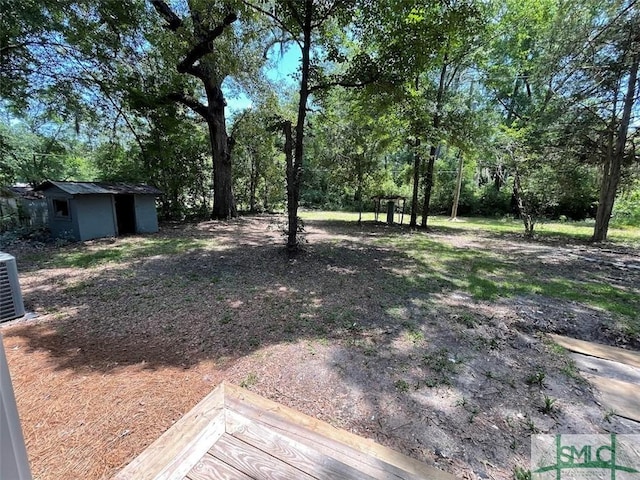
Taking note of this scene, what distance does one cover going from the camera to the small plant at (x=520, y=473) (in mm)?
1656

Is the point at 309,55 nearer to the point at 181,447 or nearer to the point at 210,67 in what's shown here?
the point at 210,67

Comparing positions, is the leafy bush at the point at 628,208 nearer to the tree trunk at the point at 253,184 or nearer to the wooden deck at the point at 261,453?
the wooden deck at the point at 261,453

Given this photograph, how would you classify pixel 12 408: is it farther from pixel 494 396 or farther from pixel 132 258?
pixel 132 258

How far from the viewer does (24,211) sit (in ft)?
28.7

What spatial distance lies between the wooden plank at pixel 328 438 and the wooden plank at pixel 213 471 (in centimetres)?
34

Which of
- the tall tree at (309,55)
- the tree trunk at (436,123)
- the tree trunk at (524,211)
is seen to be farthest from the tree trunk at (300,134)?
the tree trunk at (524,211)

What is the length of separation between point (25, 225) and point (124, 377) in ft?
30.4

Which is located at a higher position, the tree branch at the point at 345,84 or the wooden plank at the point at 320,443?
the tree branch at the point at 345,84

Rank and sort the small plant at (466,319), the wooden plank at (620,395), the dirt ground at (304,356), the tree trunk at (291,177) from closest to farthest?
the dirt ground at (304,356), the wooden plank at (620,395), the small plant at (466,319), the tree trunk at (291,177)

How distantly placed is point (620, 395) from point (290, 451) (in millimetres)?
2579

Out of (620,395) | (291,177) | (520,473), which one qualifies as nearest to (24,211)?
(291,177)

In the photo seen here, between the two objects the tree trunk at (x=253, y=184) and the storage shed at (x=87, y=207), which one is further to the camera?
the tree trunk at (x=253, y=184)

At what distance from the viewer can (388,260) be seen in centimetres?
662

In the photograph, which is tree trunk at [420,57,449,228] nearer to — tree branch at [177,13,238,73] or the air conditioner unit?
tree branch at [177,13,238,73]
